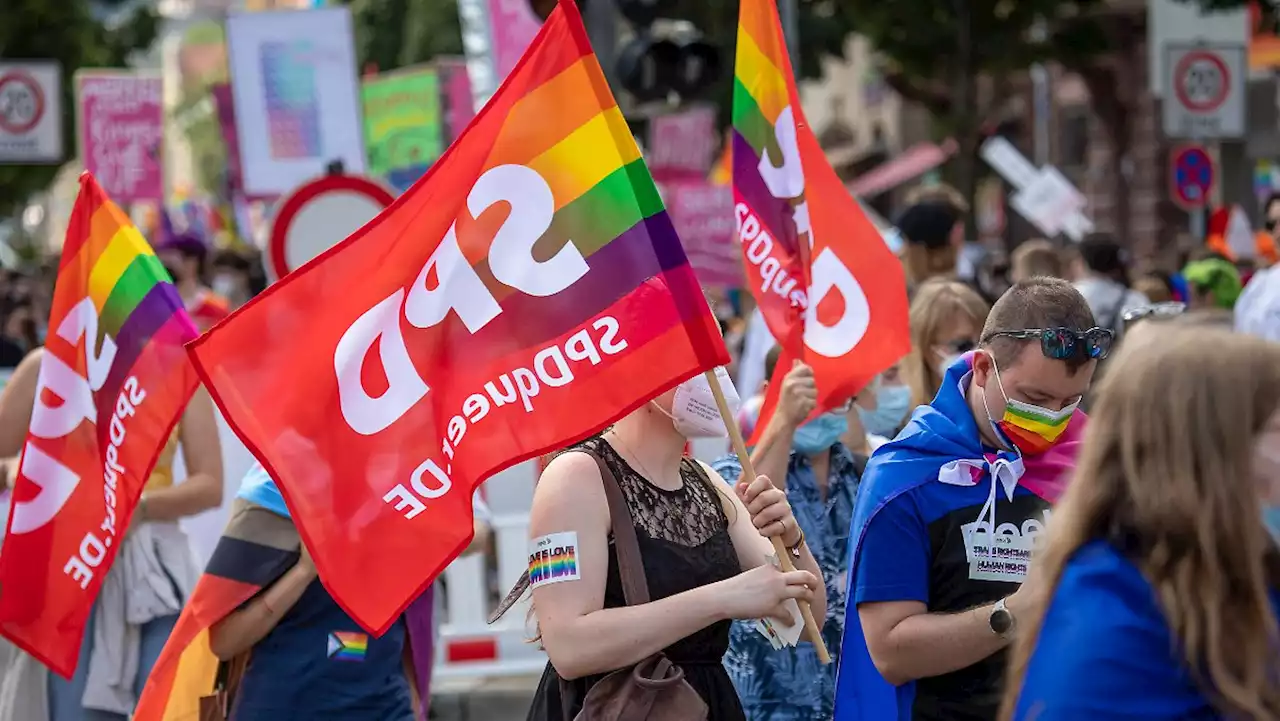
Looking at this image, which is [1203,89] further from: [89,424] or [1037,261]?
[89,424]

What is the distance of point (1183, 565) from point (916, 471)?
54.3 inches

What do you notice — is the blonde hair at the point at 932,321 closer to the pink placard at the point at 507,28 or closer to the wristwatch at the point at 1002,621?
the wristwatch at the point at 1002,621

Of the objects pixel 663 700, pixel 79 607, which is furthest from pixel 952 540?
pixel 79 607

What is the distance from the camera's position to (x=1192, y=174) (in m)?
17.3

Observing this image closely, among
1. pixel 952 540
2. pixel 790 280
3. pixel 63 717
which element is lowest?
pixel 63 717

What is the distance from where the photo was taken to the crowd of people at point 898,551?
2576 millimetres

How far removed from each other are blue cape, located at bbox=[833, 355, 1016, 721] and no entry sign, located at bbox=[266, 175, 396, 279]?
4453 millimetres

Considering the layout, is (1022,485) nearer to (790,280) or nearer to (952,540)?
(952,540)

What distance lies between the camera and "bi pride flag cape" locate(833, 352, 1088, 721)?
13.0 feet

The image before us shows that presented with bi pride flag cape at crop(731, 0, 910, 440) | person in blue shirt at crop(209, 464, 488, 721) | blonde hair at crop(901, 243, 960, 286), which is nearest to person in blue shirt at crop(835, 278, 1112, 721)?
person in blue shirt at crop(209, 464, 488, 721)

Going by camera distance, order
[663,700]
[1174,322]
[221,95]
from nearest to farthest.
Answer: [1174,322], [663,700], [221,95]

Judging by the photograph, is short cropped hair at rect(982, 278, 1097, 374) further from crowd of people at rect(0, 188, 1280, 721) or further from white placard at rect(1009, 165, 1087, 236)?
white placard at rect(1009, 165, 1087, 236)

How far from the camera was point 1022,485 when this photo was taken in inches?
157

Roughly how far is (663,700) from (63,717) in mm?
2786
